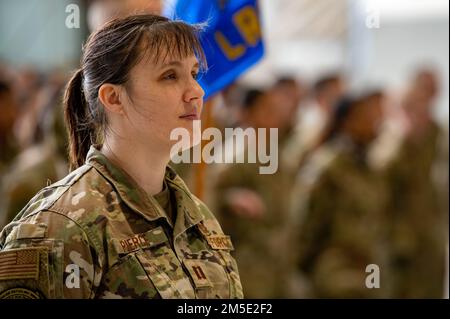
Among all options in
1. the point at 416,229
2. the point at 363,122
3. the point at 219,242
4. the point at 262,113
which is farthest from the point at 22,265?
the point at 416,229

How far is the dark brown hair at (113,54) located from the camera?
5.01ft

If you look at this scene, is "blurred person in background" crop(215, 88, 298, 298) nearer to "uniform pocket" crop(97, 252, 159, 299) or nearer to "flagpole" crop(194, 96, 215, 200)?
"flagpole" crop(194, 96, 215, 200)

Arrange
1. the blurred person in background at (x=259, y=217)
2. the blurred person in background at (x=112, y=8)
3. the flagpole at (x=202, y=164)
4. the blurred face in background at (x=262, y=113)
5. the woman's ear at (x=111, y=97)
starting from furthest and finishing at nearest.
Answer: the blurred face in background at (x=262, y=113), the blurred person in background at (x=259, y=217), the flagpole at (x=202, y=164), the blurred person in background at (x=112, y=8), the woman's ear at (x=111, y=97)

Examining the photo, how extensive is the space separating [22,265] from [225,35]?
86 cm

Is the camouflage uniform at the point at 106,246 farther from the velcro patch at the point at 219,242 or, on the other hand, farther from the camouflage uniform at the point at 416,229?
the camouflage uniform at the point at 416,229

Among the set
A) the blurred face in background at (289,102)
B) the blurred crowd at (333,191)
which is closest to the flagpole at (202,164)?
the blurred crowd at (333,191)

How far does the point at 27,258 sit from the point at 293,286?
2799mm

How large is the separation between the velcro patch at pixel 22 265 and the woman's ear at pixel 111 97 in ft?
0.87

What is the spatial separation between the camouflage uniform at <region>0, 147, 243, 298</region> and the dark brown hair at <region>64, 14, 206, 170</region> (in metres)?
0.06

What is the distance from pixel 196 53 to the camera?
1607 millimetres

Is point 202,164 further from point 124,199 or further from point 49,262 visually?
point 49,262

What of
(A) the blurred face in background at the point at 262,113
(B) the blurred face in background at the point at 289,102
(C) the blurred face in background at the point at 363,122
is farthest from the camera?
(B) the blurred face in background at the point at 289,102

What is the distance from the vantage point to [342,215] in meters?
4.18
